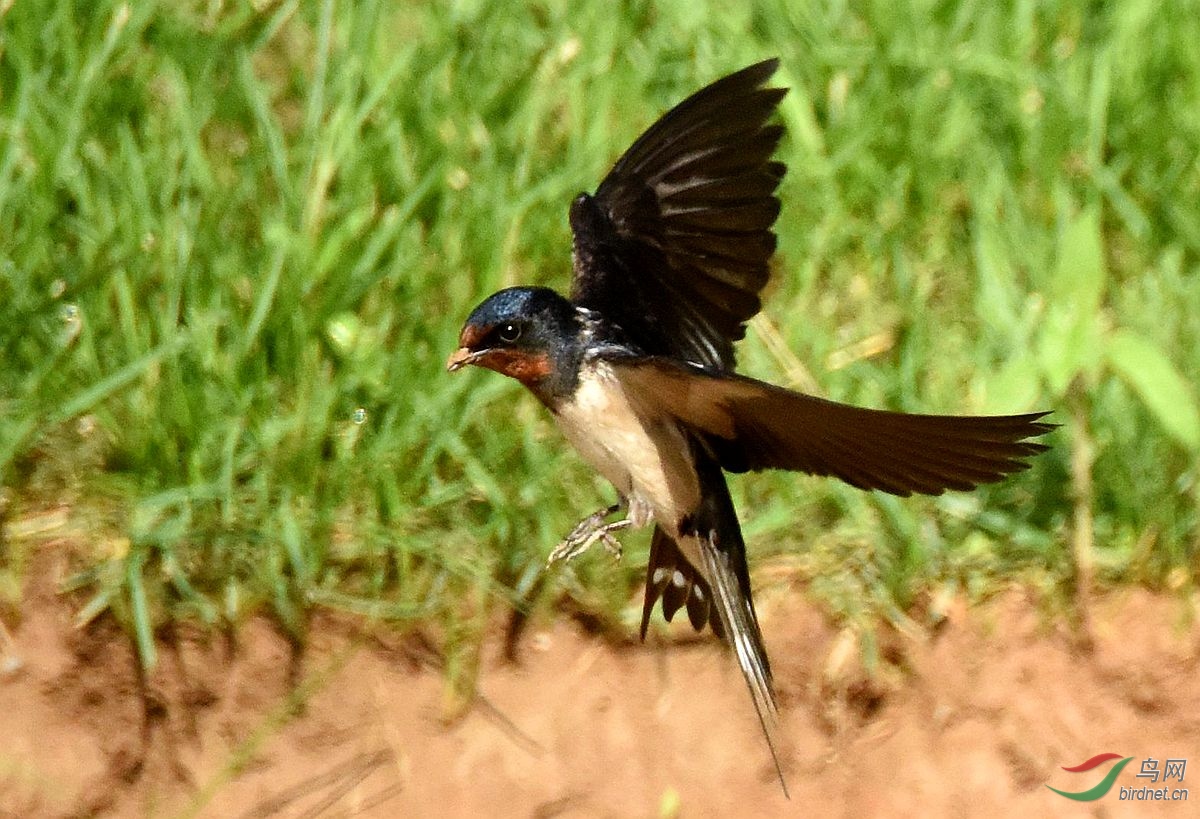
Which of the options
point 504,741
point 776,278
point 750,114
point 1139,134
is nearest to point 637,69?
point 776,278

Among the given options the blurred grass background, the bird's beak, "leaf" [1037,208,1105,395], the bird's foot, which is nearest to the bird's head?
the bird's beak

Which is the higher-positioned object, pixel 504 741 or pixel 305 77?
pixel 305 77

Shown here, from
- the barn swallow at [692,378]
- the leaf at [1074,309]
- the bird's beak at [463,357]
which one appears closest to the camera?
the barn swallow at [692,378]

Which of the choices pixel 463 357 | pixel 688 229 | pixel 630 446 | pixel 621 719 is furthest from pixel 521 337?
pixel 621 719

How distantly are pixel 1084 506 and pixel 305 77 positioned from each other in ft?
5.99

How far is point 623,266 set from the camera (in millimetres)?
2453

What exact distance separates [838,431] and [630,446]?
0.32 m

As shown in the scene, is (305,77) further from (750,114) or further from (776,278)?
(750,114)

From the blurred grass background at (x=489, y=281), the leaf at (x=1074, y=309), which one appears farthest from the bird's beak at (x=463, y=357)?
the leaf at (x=1074, y=309)

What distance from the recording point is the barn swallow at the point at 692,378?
189 centimetres

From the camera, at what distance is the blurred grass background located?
2748mm

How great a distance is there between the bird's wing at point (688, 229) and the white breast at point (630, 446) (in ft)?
0.70

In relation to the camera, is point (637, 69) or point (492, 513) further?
point (637, 69)
